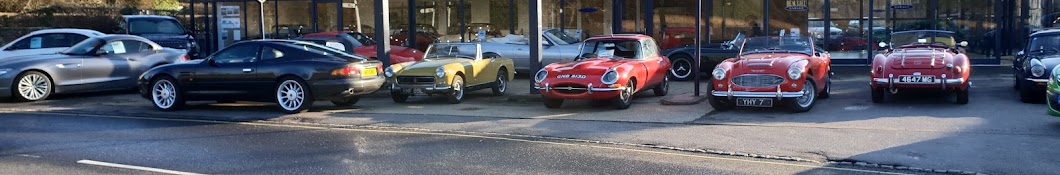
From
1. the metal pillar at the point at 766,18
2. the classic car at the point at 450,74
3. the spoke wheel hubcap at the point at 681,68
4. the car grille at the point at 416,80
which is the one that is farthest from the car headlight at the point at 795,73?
the metal pillar at the point at 766,18

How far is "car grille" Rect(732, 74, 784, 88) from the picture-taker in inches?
482

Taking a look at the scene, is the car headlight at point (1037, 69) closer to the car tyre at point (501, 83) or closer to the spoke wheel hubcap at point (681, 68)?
the spoke wheel hubcap at point (681, 68)

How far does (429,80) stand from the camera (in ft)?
47.3

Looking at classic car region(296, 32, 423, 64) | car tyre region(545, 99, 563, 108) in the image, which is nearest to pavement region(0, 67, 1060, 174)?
car tyre region(545, 99, 563, 108)

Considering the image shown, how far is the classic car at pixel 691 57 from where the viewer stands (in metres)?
18.5

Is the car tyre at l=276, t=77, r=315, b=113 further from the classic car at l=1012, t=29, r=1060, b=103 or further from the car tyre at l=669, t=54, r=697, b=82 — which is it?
the classic car at l=1012, t=29, r=1060, b=103

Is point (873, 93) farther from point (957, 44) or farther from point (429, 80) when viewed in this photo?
point (429, 80)

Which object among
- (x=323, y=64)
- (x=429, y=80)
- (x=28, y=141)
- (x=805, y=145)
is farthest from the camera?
(x=429, y=80)

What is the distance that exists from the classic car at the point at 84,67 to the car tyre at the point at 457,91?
5.97 meters

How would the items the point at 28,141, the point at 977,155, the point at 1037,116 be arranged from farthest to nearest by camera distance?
the point at 1037,116
the point at 28,141
the point at 977,155

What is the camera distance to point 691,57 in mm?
18625

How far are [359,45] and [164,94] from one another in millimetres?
7610

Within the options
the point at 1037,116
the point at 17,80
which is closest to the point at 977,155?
the point at 1037,116

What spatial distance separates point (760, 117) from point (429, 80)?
5.06 m
